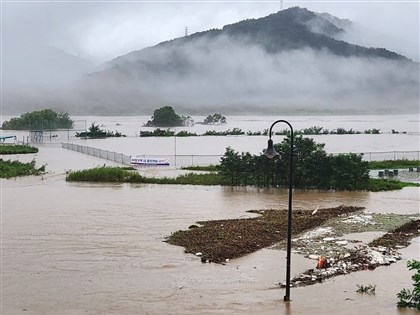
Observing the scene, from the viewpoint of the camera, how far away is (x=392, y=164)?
3959 cm

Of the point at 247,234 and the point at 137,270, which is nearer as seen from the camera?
the point at 137,270

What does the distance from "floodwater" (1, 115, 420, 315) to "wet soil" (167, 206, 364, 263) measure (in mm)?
429

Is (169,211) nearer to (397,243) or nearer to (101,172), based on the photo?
(397,243)

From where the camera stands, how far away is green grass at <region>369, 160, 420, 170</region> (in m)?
38.3

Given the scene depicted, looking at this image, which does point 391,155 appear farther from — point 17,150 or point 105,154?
point 17,150

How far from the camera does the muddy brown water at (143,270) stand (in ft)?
35.3

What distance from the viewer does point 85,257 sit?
1432 cm

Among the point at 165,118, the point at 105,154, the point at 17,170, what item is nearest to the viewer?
the point at 17,170

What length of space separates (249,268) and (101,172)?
19630 mm

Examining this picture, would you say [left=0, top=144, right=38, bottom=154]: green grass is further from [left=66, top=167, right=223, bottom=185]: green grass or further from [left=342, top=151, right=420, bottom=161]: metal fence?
[left=342, top=151, right=420, bottom=161]: metal fence

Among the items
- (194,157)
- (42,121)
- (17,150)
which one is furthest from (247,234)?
(42,121)

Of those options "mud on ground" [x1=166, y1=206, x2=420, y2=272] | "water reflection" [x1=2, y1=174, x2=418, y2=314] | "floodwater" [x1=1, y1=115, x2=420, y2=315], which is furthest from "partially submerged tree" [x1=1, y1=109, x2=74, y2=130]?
"mud on ground" [x1=166, y1=206, x2=420, y2=272]

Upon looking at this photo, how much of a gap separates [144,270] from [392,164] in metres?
30.3

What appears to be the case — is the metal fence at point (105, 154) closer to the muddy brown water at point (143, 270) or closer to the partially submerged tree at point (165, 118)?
the muddy brown water at point (143, 270)
